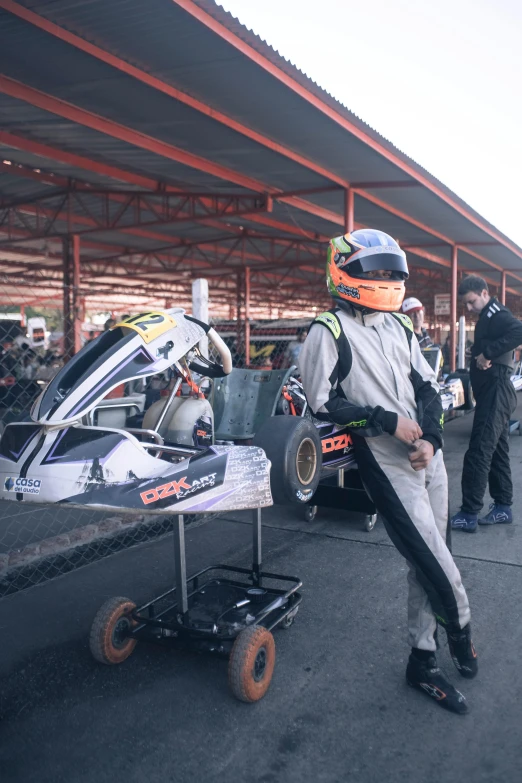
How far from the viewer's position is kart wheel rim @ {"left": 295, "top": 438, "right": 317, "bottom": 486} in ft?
10.4

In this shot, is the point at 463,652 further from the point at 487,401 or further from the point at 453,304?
the point at 453,304

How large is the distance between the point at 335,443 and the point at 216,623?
114 cm

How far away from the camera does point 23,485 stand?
258 cm

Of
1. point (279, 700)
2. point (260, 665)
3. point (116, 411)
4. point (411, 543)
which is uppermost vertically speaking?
point (116, 411)

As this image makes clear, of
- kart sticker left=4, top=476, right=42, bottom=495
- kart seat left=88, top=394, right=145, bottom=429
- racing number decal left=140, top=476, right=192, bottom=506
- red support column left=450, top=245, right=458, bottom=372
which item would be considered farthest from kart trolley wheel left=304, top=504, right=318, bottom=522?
red support column left=450, top=245, right=458, bottom=372

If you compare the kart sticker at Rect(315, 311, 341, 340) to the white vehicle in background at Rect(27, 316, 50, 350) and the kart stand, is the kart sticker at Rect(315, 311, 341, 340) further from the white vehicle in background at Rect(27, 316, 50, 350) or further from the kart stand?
the white vehicle in background at Rect(27, 316, 50, 350)

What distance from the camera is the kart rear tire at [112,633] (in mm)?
3057

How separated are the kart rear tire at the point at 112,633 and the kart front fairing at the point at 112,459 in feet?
2.76

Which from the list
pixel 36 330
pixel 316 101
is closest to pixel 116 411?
pixel 316 101

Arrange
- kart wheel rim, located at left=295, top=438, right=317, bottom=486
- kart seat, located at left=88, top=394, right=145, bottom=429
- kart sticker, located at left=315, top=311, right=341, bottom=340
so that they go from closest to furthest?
kart sticker, located at left=315, top=311, right=341, bottom=340, kart wheel rim, located at left=295, top=438, right=317, bottom=486, kart seat, located at left=88, top=394, right=145, bottom=429

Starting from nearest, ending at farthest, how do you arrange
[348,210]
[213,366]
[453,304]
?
[213,366] → [348,210] → [453,304]

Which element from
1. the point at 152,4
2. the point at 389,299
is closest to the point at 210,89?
the point at 152,4

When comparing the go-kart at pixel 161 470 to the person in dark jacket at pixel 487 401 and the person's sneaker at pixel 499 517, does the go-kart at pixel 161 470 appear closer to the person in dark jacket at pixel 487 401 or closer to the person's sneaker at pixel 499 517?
the person in dark jacket at pixel 487 401

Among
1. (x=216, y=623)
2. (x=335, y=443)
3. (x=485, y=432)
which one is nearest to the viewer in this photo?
(x=216, y=623)
